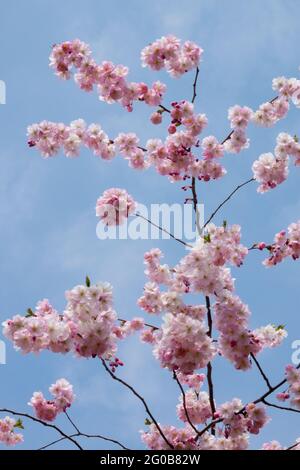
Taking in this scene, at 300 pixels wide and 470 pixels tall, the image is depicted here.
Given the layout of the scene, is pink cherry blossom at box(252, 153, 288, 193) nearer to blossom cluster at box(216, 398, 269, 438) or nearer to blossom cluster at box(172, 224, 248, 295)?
blossom cluster at box(172, 224, 248, 295)

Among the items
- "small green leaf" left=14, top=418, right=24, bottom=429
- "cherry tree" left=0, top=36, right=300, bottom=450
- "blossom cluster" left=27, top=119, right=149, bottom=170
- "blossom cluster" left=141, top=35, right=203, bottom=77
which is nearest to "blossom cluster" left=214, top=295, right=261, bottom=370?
"cherry tree" left=0, top=36, right=300, bottom=450

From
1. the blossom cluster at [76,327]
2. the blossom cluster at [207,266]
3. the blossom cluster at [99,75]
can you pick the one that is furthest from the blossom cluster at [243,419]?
the blossom cluster at [99,75]

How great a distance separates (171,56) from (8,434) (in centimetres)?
529

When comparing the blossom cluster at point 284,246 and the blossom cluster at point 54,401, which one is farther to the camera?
the blossom cluster at point 284,246

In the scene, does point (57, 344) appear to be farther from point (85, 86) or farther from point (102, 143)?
point (85, 86)

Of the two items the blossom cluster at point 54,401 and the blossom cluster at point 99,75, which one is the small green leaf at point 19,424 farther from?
the blossom cluster at point 99,75

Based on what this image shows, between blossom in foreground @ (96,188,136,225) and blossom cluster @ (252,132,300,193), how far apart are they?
80.2 inches

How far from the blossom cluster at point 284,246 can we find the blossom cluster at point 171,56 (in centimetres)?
269

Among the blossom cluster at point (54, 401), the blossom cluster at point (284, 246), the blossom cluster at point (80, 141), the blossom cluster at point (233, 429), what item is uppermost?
the blossom cluster at point (80, 141)

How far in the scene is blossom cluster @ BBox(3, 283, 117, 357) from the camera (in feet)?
18.3

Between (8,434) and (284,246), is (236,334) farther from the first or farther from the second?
(8,434)

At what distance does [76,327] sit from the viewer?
5.67 meters

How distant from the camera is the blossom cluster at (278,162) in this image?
8297mm
